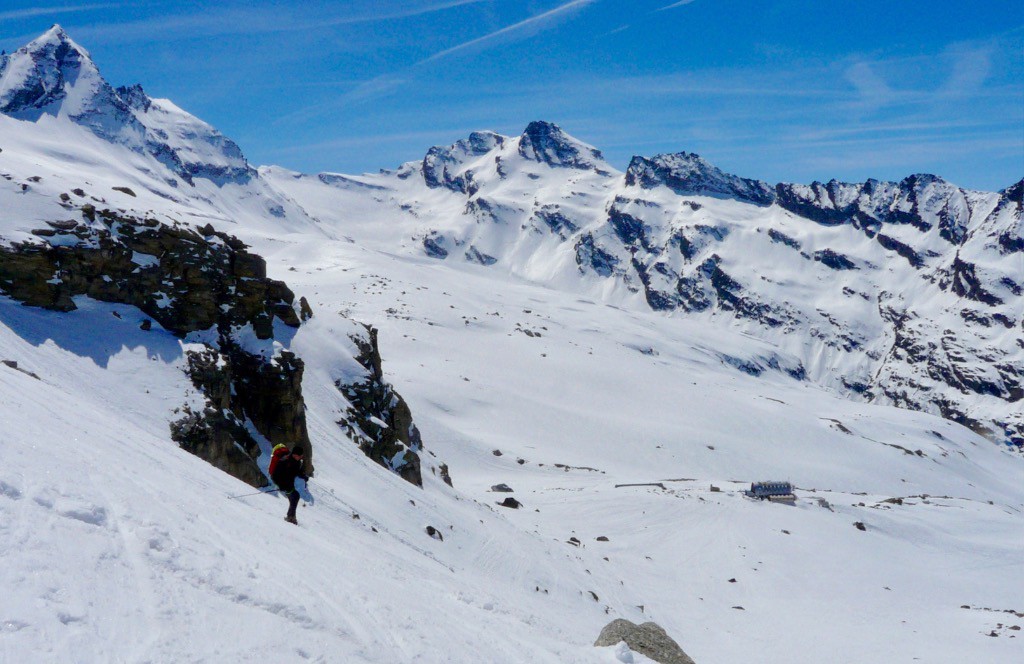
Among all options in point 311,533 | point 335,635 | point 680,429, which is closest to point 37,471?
point 335,635

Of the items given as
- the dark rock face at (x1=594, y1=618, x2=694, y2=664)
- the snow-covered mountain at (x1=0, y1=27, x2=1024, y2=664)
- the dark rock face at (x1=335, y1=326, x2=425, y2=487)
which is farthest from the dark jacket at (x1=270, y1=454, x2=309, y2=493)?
the dark rock face at (x1=335, y1=326, x2=425, y2=487)

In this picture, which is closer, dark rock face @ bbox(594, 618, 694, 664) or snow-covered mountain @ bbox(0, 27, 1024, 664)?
snow-covered mountain @ bbox(0, 27, 1024, 664)

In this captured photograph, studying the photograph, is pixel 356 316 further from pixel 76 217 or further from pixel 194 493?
pixel 194 493

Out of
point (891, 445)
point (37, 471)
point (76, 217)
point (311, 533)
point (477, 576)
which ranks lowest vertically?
point (477, 576)

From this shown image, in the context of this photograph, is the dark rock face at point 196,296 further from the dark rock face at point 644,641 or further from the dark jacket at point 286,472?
the dark rock face at point 644,641

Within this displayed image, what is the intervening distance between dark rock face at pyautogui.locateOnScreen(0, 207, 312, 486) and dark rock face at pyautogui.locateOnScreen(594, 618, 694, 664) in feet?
39.6

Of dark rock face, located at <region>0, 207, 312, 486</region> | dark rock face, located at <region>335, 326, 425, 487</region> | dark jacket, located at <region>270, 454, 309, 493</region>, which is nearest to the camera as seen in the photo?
dark jacket, located at <region>270, 454, 309, 493</region>

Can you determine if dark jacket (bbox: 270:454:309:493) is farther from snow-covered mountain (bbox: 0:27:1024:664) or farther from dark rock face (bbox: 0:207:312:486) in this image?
dark rock face (bbox: 0:207:312:486)

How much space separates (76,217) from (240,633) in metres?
22.0

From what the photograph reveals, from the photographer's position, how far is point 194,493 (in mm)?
13430

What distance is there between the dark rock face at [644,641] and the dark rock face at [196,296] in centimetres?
1207

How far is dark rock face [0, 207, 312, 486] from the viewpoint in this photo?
22.6 metres

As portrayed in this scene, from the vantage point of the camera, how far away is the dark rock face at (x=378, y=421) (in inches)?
1329

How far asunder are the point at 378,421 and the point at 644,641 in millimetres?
22439
